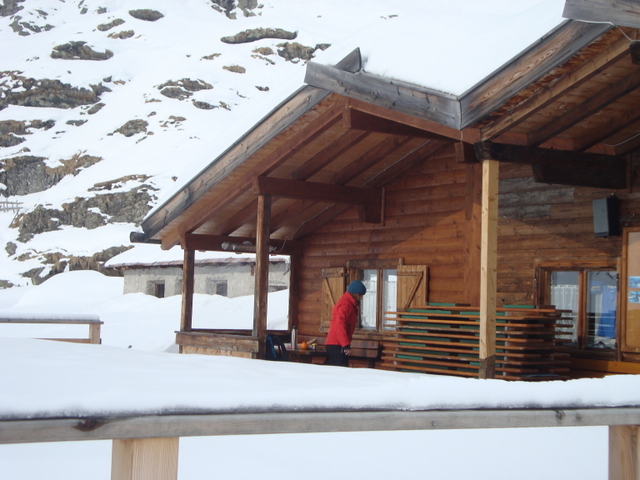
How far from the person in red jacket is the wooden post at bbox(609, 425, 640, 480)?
263 inches

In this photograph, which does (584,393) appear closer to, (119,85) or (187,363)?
(187,363)

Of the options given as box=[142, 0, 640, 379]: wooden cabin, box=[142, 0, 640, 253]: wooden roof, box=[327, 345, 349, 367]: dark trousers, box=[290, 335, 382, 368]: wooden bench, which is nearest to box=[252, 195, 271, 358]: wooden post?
box=[142, 0, 640, 379]: wooden cabin

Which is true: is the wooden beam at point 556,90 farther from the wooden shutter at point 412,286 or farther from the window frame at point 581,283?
the wooden shutter at point 412,286

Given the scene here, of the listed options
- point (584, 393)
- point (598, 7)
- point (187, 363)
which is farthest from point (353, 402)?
point (598, 7)

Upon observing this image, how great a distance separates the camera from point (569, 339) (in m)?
9.27

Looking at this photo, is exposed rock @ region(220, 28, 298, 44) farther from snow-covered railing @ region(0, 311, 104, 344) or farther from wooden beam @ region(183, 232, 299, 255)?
snow-covered railing @ region(0, 311, 104, 344)

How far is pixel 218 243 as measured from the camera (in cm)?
1280

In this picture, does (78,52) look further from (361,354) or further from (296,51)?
(361,354)

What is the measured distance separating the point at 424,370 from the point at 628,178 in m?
3.45

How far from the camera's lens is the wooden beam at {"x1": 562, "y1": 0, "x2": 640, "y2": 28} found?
5523mm

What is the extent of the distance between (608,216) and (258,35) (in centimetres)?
7714

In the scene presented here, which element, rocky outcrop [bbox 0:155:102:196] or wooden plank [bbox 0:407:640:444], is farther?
rocky outcrop [bbox 0:155:102:196]

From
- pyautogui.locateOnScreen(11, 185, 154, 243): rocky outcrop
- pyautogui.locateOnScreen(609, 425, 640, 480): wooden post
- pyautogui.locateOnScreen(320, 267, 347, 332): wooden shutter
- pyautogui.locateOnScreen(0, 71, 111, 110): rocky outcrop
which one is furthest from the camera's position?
pyautogui.locateOnScreen(0, 71, 111, 110): rocky outcrop

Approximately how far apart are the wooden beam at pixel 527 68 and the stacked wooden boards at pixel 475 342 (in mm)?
2633
